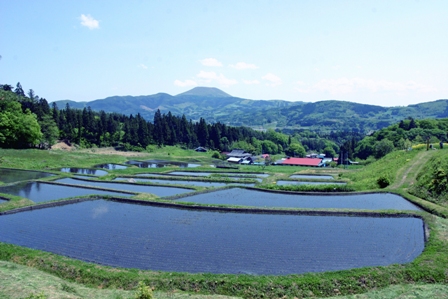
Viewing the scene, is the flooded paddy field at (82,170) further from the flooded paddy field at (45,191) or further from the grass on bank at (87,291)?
the grass on bank at (87,291)

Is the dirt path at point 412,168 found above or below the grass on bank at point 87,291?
above

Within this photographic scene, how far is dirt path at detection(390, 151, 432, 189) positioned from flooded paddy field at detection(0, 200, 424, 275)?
12.2 meters

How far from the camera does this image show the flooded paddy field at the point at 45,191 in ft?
101

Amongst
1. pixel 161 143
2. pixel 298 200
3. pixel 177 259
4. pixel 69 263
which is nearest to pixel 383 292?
pixel 177 259

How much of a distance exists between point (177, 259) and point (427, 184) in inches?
954

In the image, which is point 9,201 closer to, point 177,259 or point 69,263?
point 69,263

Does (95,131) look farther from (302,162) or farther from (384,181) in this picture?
(384,181)

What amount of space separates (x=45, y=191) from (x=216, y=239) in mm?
22048

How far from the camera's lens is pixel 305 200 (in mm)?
30188

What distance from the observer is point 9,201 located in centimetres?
2742

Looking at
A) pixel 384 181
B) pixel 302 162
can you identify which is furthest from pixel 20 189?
pixel 302 162

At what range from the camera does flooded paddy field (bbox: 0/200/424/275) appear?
642 inches

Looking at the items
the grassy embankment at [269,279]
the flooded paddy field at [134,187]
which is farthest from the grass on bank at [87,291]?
the flooded paddy field at [134,187]

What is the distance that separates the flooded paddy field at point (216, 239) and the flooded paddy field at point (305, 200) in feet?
11.5
